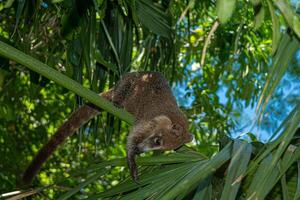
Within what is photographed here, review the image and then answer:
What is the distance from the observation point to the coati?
3.40 m

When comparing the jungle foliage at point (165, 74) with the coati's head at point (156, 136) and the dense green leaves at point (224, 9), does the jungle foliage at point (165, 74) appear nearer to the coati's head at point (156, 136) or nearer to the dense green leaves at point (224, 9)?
the dense green leaves at point (224, 9)

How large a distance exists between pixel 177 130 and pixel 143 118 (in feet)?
0.75

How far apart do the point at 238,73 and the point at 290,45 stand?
12.7ft

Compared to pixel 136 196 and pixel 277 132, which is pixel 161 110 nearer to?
pixel 136 196

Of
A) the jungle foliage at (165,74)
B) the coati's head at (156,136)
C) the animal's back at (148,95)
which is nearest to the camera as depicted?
the jungle foliage at (165,74)

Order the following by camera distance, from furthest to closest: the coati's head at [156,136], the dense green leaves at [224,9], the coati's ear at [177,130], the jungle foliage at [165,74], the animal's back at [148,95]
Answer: the animal's back at [148,95], the coati's ear at [177,130], the coati's head at [156,136], the jungle foliage at [165,74], the dense green leaves at [224,9]

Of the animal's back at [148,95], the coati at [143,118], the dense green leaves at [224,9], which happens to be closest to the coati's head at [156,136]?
the coati at [143,118]

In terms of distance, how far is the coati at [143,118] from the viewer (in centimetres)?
340

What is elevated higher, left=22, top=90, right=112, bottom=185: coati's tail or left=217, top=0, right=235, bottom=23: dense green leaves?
left=22, top=90, right=112, bottom=185: coati's tail

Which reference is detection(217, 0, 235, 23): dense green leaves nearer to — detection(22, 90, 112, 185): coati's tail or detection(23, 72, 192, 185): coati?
detection(23, 72, 192, 185): coati

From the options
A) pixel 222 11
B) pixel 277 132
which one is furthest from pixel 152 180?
pixel 222 11

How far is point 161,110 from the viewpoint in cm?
364

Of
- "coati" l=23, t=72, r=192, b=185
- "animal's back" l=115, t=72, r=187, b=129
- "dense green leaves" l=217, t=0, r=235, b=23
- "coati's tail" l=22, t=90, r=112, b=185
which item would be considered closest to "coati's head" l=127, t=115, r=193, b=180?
"coati" l=23, t=72, r=192, b=185

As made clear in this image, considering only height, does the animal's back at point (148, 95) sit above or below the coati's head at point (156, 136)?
above
